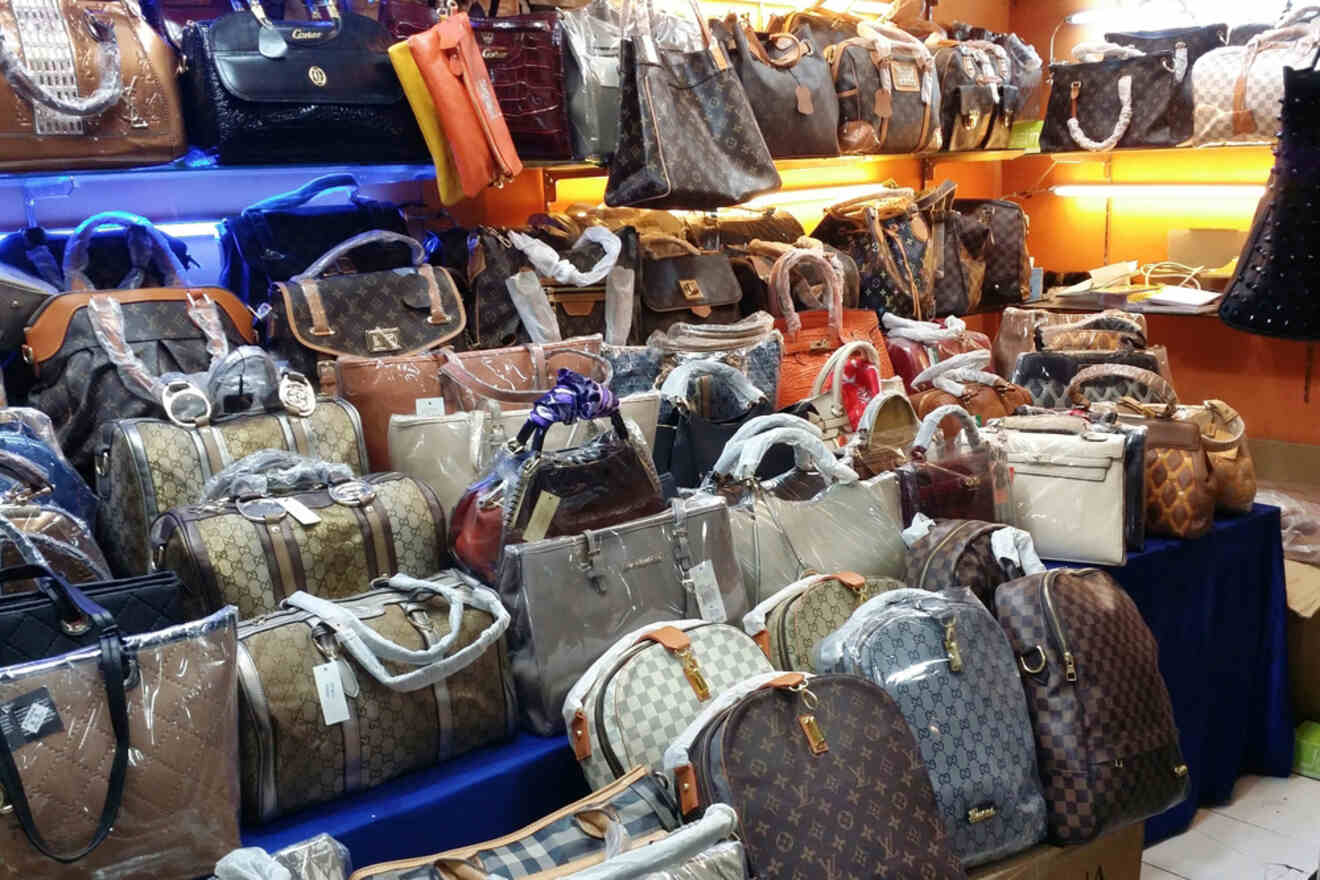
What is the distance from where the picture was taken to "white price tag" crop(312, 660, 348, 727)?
6.14 feet

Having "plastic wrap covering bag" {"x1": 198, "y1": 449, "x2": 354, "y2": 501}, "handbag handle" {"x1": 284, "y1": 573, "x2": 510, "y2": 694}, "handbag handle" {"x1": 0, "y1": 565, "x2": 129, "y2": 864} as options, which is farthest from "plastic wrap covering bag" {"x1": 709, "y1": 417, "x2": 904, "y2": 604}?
"handbag handle" {"x1": 0, "y1": 565, "x2": 129, "y2": 864}

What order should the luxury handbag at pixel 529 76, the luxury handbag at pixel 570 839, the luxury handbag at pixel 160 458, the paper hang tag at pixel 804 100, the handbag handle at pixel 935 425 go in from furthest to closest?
the paper hang tag at pixel 804 100, the luxury handbag at pixel 529 76, the handbag handle at pixel 935 425, the luxury handbag at pixel 160 458, the luxury handbag at pixel 570 839

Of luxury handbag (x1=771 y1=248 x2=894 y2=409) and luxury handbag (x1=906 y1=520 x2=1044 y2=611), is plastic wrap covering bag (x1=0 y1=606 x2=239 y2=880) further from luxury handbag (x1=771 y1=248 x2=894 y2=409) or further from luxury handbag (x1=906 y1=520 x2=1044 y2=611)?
luxury handbag (x1=771 y1=248 x2=894 y2=409)

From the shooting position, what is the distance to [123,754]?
1610mm

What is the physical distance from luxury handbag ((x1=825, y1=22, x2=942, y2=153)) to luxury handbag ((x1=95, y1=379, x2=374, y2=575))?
2819mm

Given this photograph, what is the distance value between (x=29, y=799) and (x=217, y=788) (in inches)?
9.8

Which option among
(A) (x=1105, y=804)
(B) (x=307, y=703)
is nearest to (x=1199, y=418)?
(A) (x=1105, y=804)

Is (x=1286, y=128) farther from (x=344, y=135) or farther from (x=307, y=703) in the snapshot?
(x=344, y=135)

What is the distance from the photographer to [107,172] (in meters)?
2.96

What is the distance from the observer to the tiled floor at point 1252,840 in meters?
3.10

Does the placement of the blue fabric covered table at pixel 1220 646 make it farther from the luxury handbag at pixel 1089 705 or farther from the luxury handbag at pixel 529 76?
the luxury handbag at pixel 529 76

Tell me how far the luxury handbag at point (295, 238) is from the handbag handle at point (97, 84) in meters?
0.65

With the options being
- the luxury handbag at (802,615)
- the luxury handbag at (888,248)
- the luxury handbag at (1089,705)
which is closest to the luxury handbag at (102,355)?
the luxury handbag at (802,615)

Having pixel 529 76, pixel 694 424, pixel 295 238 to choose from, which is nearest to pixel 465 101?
pixel 529 76
